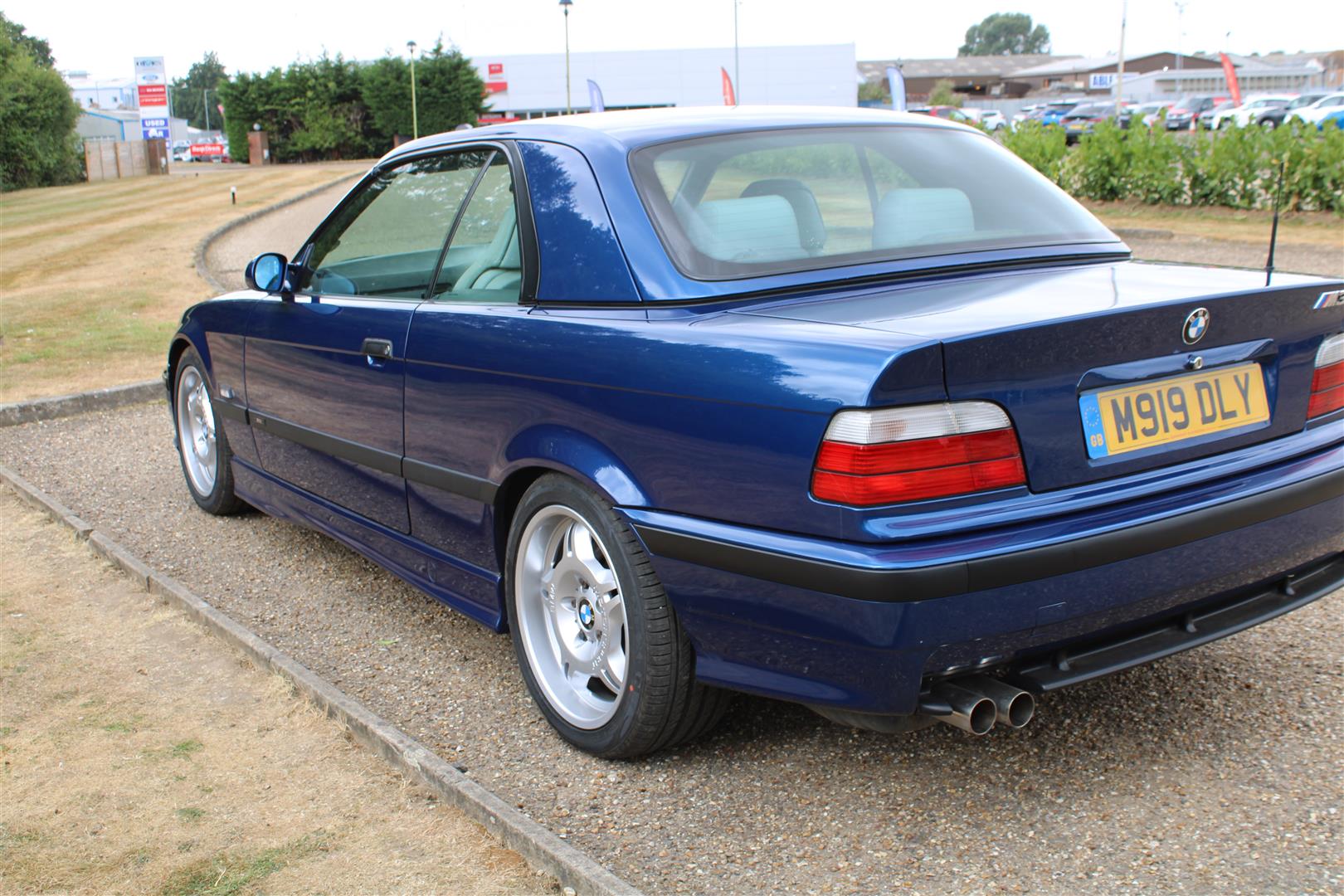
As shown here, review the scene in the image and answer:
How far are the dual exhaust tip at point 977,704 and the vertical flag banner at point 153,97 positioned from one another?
54.8m

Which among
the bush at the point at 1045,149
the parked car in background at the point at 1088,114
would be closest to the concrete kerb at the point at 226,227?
the bush at the point at 1045,149

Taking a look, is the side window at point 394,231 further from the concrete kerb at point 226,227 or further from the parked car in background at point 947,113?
the concrete kerb at point 226,227

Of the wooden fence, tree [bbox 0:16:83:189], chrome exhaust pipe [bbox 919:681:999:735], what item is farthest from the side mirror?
the wooden fence

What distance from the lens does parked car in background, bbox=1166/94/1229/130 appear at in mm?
53000

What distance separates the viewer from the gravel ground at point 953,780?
2.63m

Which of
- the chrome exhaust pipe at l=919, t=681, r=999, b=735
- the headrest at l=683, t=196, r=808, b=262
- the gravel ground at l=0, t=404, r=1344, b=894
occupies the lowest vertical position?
the gravel ground at l=0, t=404, r=1344, b=894

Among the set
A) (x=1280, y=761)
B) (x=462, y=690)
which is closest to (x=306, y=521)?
(x=462, y=690)

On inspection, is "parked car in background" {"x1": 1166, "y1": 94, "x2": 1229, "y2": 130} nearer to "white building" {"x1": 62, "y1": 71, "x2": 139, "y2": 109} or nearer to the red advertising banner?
the red advertising banner

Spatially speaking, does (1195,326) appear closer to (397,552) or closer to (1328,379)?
(1328,379)

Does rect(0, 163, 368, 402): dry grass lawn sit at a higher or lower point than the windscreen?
lower

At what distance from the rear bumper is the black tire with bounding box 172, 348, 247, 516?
3.21 m

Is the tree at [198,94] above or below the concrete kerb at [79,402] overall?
above

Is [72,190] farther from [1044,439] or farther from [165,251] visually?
[1044,439]

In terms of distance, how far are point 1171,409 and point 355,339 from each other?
2.48 meters
